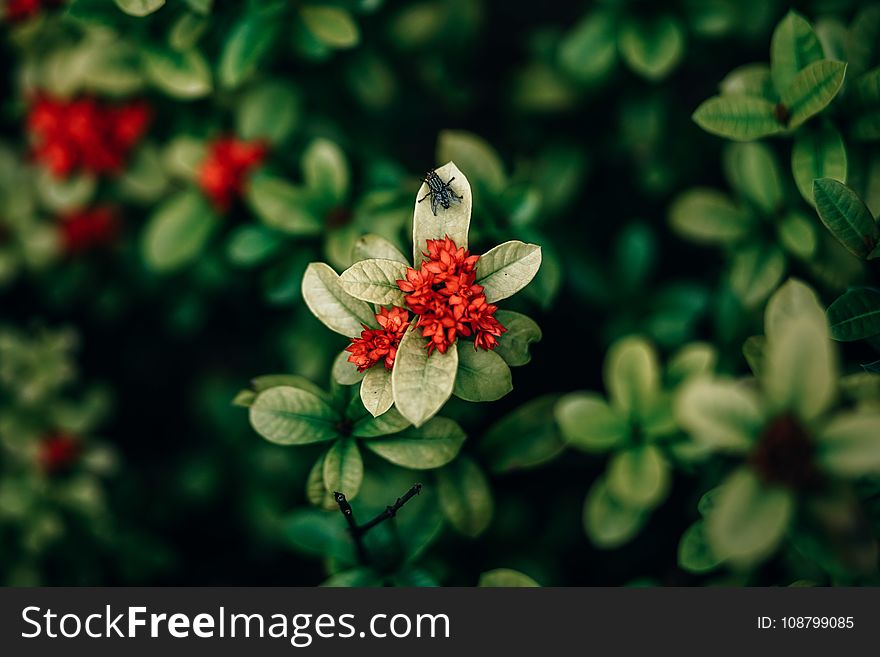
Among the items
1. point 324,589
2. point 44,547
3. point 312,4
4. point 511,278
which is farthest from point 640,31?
point 44,547

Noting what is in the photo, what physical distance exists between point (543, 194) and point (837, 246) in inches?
34.3

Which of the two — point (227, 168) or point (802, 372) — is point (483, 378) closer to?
point (802, 372)

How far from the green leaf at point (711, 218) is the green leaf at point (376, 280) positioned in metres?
0.98

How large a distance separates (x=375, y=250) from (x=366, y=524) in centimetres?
57

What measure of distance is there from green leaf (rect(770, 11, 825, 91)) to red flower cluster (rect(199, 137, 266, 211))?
4.23 feet

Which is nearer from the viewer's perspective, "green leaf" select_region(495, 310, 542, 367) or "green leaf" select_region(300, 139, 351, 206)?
"green leaf" select_region(495, 310, 542, 367)

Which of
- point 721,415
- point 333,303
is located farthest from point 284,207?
point 721,415

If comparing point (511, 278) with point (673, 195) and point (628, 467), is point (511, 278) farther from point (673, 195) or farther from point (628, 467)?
point (673, 195)

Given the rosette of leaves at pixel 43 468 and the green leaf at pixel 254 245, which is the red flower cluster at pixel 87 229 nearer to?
the rosette of leaves at pixel 43 468

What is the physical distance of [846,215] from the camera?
3.94 ft

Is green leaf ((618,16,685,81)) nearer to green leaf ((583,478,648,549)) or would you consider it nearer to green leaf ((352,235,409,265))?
green leaf ((352,235,409,265))

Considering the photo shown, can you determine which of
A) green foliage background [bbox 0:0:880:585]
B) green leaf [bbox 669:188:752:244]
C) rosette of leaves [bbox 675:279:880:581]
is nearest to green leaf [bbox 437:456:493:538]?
green foliage background [bbox 0:0:880:585]

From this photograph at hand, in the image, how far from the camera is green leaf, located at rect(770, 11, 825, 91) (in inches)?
51.1

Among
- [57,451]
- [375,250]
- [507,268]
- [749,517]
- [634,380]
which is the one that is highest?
[57,451]
